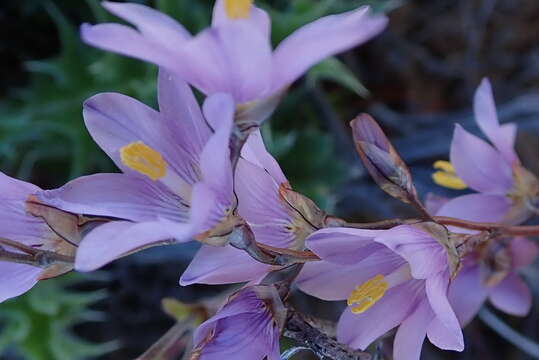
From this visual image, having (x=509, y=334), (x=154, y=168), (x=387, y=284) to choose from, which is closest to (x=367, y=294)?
(x=387, y=284)

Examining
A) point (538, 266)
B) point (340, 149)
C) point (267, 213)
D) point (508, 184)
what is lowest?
point (538, 266)

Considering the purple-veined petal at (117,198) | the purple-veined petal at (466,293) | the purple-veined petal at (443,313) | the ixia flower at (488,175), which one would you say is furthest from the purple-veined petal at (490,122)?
the purple-veined petal at (117,198)

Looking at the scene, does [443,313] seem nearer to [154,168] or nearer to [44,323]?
[154,168]

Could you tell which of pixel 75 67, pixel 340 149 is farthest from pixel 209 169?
pixel 340 149

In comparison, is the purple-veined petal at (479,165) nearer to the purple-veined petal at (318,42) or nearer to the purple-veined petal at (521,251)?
the purple-veined petal at (521,251)

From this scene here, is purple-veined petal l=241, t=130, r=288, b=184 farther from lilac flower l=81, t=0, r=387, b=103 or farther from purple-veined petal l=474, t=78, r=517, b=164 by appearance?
purple-veined petal l=474, t=78, r=517, b=164

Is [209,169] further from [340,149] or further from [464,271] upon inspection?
[340,149]

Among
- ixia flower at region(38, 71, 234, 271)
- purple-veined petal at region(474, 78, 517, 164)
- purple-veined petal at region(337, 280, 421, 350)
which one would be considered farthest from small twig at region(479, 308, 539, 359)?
ixia flower at region(38, 71, 234, 271)
